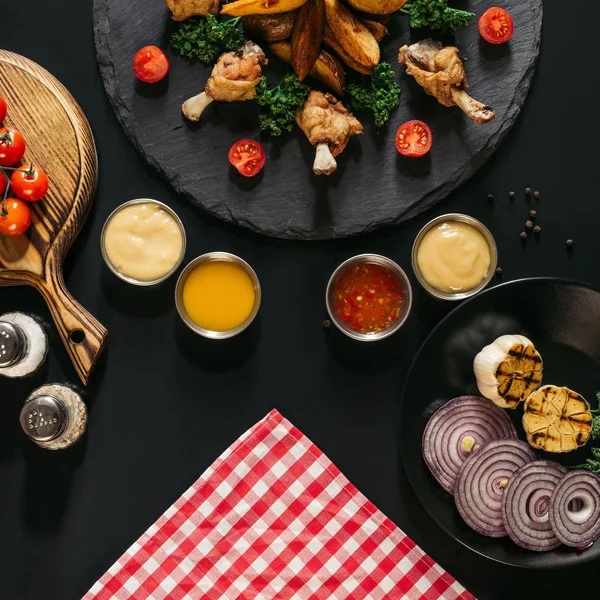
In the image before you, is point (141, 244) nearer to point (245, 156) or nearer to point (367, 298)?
point (245, 156)

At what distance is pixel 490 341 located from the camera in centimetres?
443

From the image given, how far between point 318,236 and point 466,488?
Result: 1.60 m

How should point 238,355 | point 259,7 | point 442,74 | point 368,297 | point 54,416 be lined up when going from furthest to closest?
1. point 238,355
2. point 368,297
3. point 54,416
4. point 442,74
5. point 259,7

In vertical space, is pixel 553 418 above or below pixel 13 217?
below

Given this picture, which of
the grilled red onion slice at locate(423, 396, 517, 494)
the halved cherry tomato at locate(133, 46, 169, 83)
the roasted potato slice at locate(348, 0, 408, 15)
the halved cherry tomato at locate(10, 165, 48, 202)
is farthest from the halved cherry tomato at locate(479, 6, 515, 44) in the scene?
the halved cherry tomato at locate(10, 165, 48, 202)

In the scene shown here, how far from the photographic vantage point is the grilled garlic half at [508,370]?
4.27m

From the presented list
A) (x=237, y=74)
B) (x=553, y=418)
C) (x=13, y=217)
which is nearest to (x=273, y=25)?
(x=237, y=74)

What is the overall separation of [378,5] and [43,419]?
9.25 ft

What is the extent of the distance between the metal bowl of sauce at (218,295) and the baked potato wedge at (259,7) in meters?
1.27

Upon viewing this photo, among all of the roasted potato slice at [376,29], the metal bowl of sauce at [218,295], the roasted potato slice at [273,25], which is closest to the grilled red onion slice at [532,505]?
the metal bowl of sauce at [218,295]

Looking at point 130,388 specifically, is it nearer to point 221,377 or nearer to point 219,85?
point 221,377

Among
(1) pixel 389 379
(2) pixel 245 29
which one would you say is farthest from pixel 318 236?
(2) pixel 245 29

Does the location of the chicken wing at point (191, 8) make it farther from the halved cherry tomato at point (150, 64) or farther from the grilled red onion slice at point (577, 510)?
the grilled red onion slice at point (577, 510)

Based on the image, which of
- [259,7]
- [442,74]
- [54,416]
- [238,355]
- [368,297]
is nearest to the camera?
[259,7]
